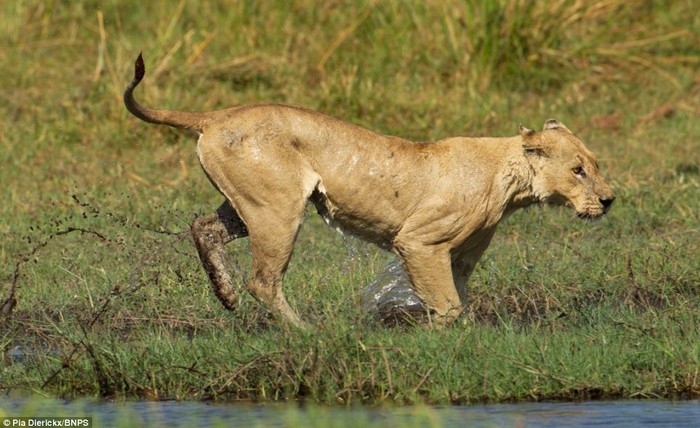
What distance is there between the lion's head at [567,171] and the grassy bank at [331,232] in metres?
0.56

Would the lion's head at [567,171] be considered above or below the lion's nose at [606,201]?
above

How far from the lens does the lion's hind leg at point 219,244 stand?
7.34m

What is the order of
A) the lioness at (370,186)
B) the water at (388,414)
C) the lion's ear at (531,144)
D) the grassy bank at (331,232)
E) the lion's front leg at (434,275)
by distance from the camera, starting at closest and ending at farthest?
the water at (388,414) → the grassy bank at (331,232) → the lioness at (370,186) → the lion's front leg at (434,275) → the lion's ear at (531,144)

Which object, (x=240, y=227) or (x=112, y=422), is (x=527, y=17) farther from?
(x=112, y=422)

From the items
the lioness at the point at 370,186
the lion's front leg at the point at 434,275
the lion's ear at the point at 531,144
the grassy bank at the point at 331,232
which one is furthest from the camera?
the lion's ear at the point at 531,144

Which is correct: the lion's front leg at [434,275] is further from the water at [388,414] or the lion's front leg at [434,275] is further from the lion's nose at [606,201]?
the water at [388,414]

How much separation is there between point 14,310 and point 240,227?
1405mm

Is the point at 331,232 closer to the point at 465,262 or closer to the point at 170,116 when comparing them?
the point at 465,262

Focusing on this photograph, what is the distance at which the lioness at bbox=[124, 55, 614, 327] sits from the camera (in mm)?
7051

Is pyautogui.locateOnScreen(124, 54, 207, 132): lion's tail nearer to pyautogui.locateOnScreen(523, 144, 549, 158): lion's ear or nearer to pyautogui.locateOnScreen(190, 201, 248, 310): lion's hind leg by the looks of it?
pyautogui.locateOnScreen(190, 201, 248, 310): lion's hind leg

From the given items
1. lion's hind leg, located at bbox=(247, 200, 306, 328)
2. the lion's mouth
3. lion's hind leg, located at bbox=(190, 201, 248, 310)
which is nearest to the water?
lion's hind leg, located at bbox=(247, 200, 306, 328)

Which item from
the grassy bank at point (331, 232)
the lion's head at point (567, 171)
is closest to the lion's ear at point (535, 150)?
the lion's head at point (567, 171)

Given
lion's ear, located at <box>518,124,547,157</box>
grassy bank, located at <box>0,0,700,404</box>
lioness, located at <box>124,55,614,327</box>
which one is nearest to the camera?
grassy bank, located at <box>0,0,700,404</box>

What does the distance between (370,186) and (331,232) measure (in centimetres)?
257
